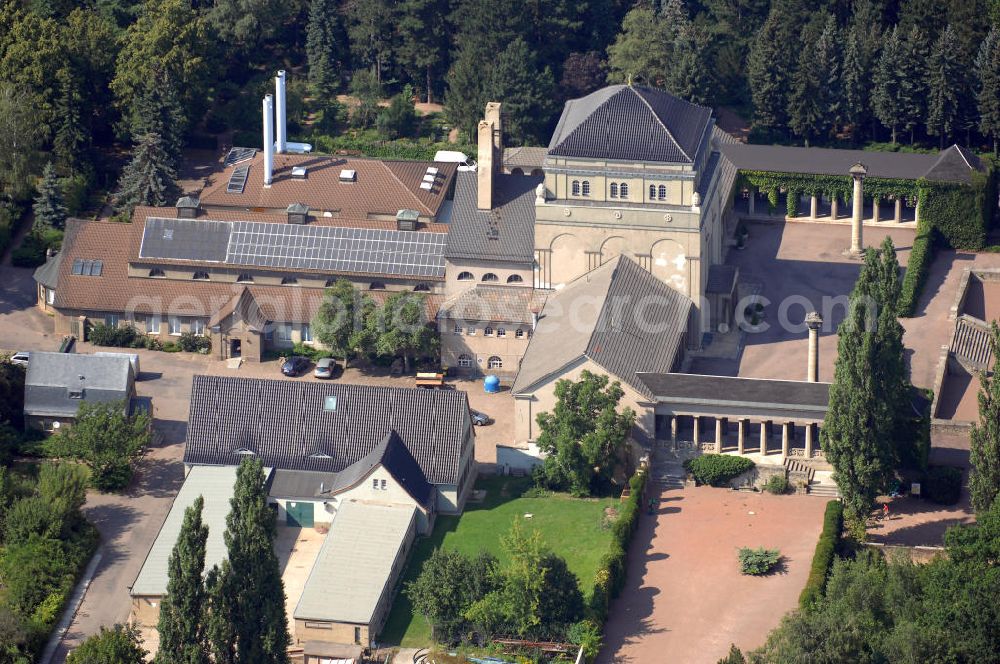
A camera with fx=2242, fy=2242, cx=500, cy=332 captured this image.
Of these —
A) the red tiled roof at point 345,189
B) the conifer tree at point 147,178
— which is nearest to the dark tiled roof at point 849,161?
the red tiled roof at point 345,189

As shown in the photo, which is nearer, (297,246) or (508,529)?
(508,529)

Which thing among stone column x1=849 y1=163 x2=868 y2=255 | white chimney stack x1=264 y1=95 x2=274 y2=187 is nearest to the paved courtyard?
stone column x1=849 y1=163 x2=868 y2=255

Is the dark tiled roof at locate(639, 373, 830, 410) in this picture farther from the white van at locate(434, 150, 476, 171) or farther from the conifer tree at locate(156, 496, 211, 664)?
the white van at locate(434, 150, 476, 171)

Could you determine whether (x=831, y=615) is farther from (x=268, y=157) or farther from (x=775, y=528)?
(x=268, y=157)

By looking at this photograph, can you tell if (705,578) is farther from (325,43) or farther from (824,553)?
(325,43)

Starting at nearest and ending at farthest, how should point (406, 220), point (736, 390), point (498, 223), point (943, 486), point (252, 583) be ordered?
point (252, 583) < point (943, 486) < point (736, 390) < point (498, 223) < point (406, 220)

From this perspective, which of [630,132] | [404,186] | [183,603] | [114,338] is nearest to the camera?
[183,603]

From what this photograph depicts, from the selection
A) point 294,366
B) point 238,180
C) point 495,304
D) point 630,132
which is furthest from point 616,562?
point 238,180
